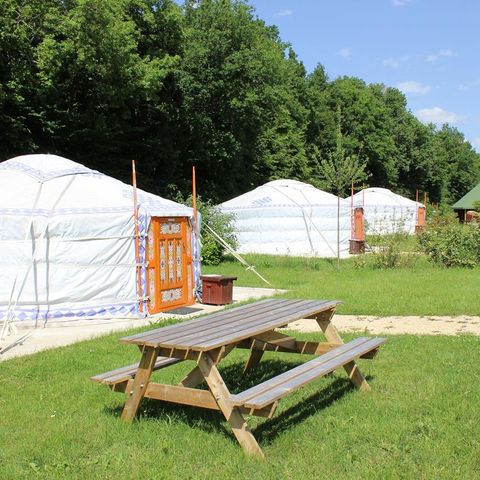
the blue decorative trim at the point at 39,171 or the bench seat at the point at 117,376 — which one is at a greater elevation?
the blue decorative trim at the point at 39,171

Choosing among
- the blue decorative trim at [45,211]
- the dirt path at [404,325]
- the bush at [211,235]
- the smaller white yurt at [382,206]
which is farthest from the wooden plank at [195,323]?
the smaller white yurt at [382,206]

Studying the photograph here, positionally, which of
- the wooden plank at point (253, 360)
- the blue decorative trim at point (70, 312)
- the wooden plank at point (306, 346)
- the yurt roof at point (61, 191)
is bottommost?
the blue decorative trim at point (70, 312)

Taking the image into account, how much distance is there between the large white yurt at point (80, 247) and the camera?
376 inches

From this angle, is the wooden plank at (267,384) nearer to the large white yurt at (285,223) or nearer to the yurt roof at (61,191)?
the yurt roof at (61,191)

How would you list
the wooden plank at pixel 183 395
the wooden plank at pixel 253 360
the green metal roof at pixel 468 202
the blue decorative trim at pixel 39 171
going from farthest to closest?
the green metal roof at pixel 468 202, the blue decorative trim at pixel 39 171, the wooden plank at pixel 253 360, the wooden plank at pixel 183 395

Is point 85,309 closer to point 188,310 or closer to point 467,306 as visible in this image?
point 188,310

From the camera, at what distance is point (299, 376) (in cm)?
421

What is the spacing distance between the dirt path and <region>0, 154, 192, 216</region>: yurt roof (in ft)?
11.8

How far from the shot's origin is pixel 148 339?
407cm

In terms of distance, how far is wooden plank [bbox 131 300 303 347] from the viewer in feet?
13.2

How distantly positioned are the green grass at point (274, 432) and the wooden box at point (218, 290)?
466 centimetres

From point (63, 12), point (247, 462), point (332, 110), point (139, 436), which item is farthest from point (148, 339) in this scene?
point (332, 110)

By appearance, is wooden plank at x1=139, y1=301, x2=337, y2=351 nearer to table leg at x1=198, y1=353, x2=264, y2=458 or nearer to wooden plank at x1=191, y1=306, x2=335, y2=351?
wooden plank at x1=191, y1=306, x2=335, y2=351

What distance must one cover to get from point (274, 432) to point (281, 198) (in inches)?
689
